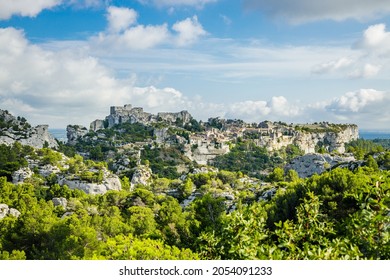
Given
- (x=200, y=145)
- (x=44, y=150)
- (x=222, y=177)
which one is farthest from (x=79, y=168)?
(x=200, y=145)

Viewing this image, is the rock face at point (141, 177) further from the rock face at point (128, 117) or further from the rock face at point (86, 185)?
the rock face at point (128, 117)

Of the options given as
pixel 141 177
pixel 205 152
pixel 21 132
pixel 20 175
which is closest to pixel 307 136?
pixel 205 152

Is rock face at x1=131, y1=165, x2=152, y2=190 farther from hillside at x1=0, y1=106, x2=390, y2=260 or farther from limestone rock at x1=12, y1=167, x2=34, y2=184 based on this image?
limestone rock at x1=12, y1=167, x2=34, y2=184

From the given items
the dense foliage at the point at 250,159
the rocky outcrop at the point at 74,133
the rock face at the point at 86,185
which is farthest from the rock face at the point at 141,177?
the rocky outcrop at the point at 74,133

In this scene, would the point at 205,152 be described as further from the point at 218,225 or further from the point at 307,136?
the point at 218,225

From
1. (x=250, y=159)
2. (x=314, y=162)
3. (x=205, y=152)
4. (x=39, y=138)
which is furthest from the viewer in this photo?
(x=205, y=152)
